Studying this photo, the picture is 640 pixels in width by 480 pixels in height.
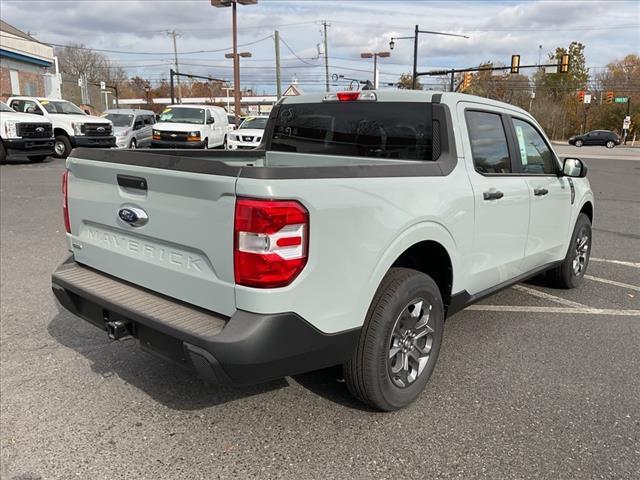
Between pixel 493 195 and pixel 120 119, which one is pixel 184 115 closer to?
pixel 120 119

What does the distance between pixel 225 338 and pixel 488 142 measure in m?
2.46

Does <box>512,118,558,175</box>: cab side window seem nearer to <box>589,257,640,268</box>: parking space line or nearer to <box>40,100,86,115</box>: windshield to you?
<box>589,257,640,268</box>: parking space line

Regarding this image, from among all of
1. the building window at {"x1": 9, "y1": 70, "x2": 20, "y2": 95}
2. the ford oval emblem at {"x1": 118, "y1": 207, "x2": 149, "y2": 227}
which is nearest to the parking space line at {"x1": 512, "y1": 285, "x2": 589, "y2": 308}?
the ford oval emblem at {"x1": 118, "y1": 207, "x2": 149, "y2": 227}

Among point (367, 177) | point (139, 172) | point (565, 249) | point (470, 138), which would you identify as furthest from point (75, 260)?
point (565, 249)

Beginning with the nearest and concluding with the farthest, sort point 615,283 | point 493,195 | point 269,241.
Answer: point 269,241
point 493,195
point 615,283

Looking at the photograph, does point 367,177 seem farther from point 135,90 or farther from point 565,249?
point 135,90

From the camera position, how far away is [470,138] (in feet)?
11.8

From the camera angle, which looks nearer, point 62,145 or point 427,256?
point 427,256


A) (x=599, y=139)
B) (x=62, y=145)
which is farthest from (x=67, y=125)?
(x=599, y=139)

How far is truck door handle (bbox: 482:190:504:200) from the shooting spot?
11.6ft

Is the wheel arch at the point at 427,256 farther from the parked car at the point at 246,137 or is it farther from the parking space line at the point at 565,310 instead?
the parked car at the point at 246,137

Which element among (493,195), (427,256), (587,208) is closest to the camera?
(427,256)

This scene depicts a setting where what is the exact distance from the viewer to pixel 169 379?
351 cm

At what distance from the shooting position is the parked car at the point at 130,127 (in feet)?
68.7
